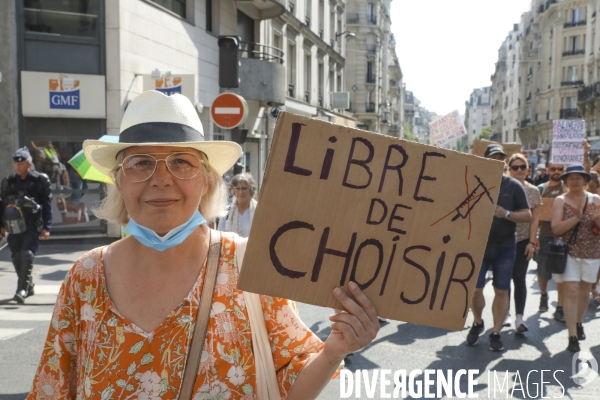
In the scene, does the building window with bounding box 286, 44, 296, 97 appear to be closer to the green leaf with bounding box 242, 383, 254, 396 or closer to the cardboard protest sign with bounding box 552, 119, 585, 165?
the cardboard protest sign with bounding box 552, 119, 585, 165

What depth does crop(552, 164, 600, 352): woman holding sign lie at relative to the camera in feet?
21.8

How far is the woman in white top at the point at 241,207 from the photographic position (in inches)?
271

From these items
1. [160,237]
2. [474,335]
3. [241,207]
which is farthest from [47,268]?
[160,237]

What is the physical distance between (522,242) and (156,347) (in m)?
6.38

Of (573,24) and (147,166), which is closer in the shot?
(147,166)

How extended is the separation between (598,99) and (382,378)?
52.2 meters

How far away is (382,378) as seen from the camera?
5.58 meters

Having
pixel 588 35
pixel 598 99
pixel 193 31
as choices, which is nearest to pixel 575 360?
pixel 193 31

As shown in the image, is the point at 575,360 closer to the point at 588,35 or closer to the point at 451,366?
the point at 451,366

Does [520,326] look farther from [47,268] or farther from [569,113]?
[569,113]

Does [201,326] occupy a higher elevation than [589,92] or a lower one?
lower

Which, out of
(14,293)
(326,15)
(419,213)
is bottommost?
(14,293)

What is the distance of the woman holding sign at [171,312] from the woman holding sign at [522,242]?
18.8 ft

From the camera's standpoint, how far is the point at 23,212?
27.0 ft
